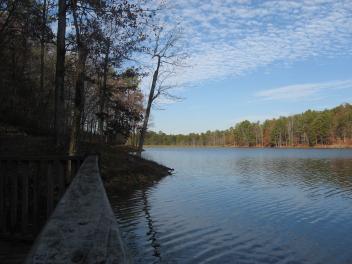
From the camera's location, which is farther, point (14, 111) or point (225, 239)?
point (14, 111)

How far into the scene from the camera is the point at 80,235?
10.6 feet

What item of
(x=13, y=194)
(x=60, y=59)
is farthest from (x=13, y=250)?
(x=60, y=59)

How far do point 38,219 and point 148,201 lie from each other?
10314 millimetres

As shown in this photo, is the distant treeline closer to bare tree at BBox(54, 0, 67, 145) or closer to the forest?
the forest

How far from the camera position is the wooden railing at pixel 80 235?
9.93 ft

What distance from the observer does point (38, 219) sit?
8578 millimetres

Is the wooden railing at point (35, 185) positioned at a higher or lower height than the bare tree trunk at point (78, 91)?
lower

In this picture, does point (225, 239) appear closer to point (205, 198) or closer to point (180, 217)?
point (180, 217)

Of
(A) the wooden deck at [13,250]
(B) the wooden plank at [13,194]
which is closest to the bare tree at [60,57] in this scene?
(B) the wooden plank at [13,194]

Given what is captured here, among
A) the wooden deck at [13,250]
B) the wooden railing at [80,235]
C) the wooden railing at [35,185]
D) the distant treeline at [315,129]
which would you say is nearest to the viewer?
the wooden railing at [80,235]

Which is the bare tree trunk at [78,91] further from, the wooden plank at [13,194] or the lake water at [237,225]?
the wooden plank at [13,194]

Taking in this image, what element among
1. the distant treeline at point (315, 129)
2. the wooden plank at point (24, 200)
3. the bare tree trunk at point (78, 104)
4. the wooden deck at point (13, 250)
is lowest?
the wooden deck at point (13, 250)

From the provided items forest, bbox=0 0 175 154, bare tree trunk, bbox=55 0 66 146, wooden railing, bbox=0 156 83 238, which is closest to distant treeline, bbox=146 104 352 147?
forest, bbox=0 0 175 154

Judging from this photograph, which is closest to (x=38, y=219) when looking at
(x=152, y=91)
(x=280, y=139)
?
(x=152, y=91)
